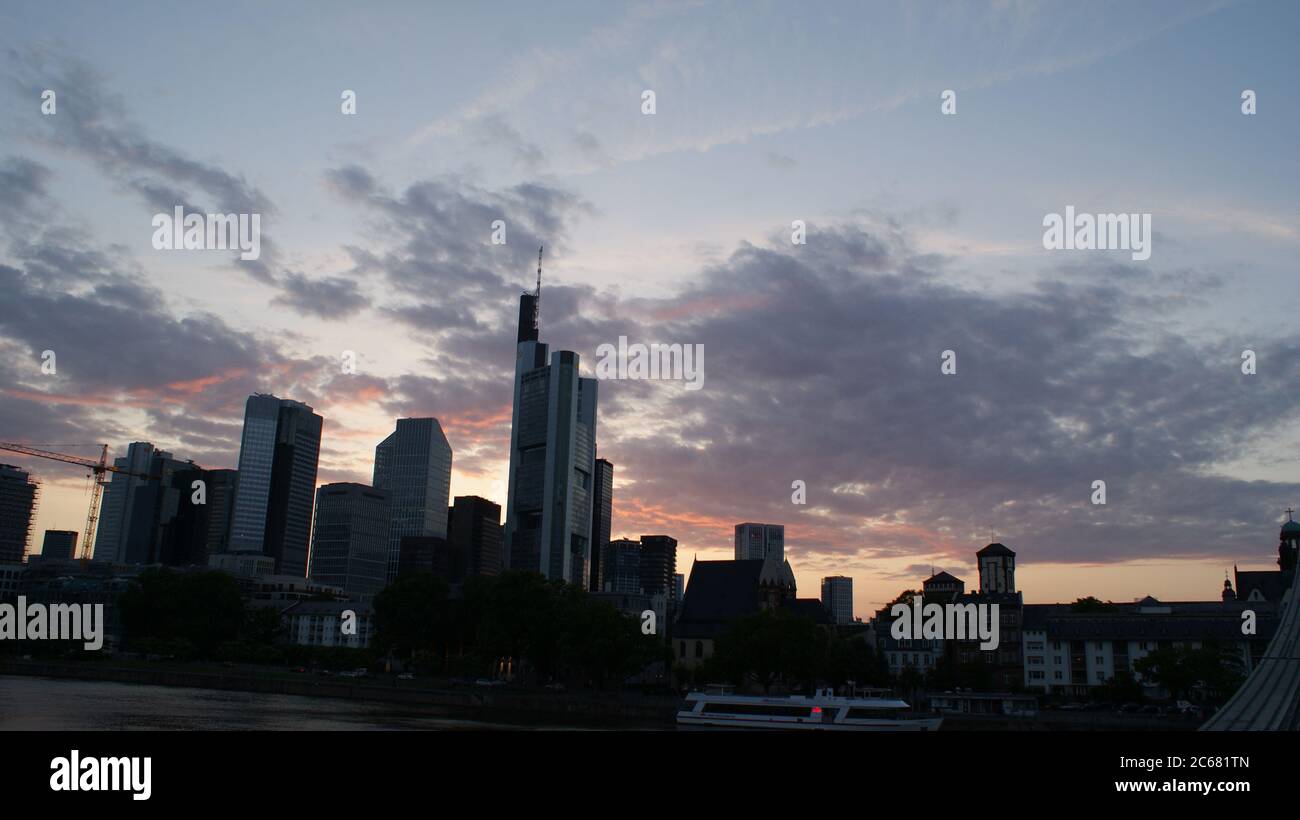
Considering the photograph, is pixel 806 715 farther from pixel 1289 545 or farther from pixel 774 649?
pixel 1289 545

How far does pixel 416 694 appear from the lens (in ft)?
380

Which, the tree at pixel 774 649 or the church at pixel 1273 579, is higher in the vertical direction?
the church at pixel 1273 579

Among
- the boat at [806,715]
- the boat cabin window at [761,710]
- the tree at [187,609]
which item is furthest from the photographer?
the tree at [187,609]

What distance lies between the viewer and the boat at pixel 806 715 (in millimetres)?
76188

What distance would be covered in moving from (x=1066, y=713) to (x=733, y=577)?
73.9m

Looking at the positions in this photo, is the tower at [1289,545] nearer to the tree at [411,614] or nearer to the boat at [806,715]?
the boat at [806,715]

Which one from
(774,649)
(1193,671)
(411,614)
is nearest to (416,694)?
(411,614)

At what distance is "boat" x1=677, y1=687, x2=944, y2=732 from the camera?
3000 inches

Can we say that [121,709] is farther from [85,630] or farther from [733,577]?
[85,630]

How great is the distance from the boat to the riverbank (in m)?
8.16

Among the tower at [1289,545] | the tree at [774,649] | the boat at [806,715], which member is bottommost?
the boat at [806,715]

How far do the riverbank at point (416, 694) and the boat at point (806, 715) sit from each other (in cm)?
816

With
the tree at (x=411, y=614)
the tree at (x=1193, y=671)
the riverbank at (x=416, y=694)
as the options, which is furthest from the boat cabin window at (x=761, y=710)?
the tree at (x=411, y=614)
